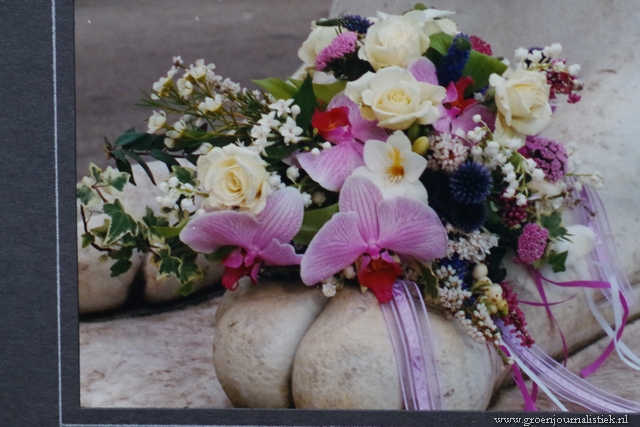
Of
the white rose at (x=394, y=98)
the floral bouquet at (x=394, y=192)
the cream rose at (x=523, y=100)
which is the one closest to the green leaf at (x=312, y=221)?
the floral bouquet at (x=394, y=192)

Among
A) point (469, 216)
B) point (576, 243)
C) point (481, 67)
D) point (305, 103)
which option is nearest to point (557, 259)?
point (576, 243)

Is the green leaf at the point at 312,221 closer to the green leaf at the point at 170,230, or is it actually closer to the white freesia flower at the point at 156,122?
the green leaf at the point at 170,230

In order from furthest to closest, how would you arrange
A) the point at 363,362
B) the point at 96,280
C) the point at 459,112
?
the point at 96,280, the point at 459,112, the point at 363,362

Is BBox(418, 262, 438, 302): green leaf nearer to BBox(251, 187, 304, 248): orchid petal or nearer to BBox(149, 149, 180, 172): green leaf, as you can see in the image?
BBox(251, 187, 304, 248): orchid petal

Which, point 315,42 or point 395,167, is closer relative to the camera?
point 395,167

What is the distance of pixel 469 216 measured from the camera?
866 mm

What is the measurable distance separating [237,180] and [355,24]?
0.93 feet

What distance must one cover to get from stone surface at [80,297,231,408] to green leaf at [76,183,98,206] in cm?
17

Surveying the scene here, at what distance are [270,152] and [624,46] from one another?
553 millimetres

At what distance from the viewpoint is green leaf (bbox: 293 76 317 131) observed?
90 centimetres

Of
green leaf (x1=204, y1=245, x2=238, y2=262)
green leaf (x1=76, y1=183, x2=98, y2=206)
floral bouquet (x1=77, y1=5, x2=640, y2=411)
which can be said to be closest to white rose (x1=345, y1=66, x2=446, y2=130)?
floral bouquet (x1=77, y1=5, x2=640, y2=411)

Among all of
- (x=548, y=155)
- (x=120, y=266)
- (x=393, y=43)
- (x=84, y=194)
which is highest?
(x=393, y=43)

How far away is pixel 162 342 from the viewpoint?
103 cm

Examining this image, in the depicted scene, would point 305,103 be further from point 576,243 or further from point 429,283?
point 576,243
